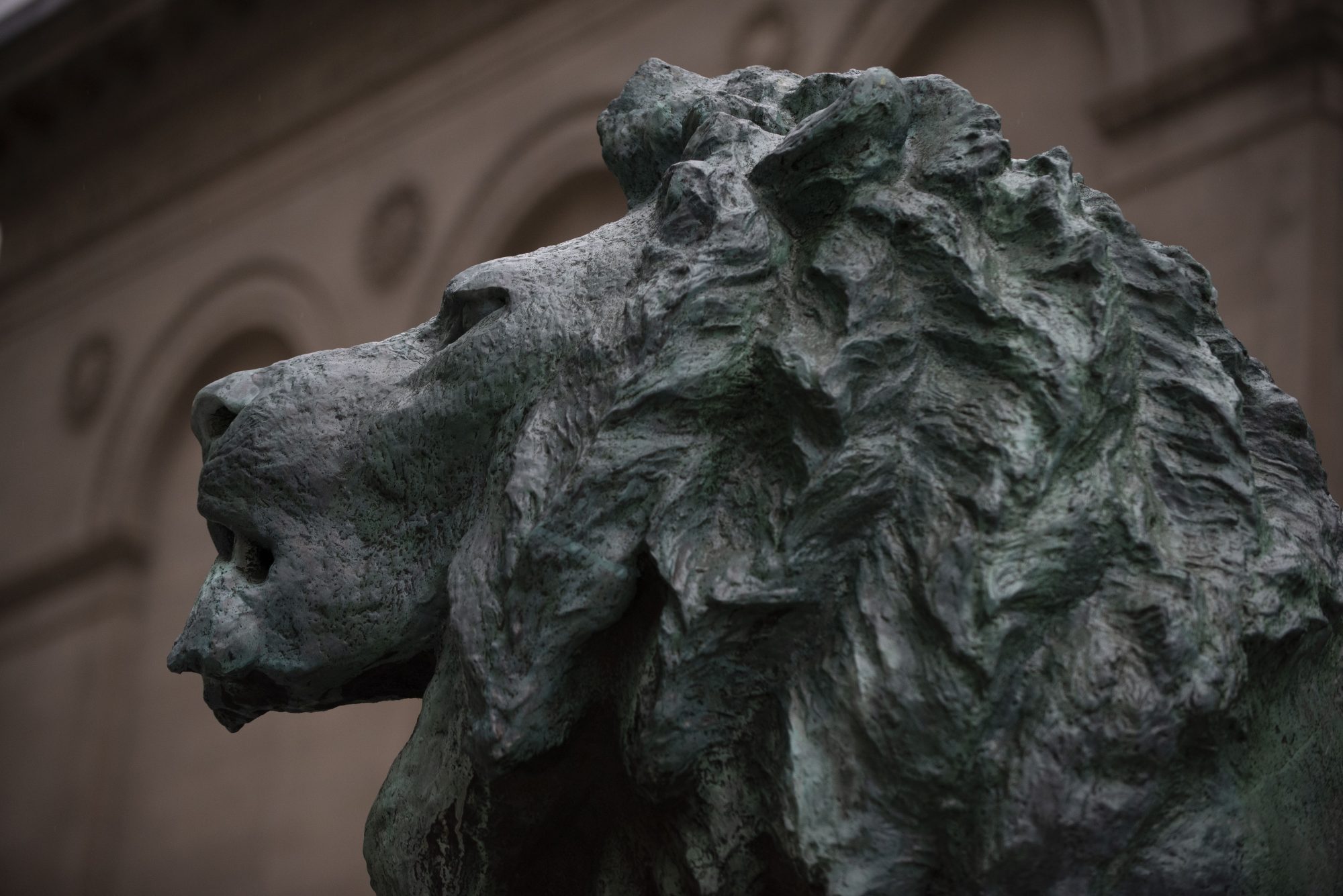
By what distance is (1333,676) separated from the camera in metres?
1.24

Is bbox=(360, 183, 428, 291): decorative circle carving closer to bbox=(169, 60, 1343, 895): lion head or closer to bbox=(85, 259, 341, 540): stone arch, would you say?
bbox=(85, 259, 341, 540): stone arch

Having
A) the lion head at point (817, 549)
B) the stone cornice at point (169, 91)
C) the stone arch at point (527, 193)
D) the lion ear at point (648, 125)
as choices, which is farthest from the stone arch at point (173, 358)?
the lion head at point (817, 549)

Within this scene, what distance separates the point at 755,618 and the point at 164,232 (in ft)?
26.8

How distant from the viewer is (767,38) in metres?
6.05

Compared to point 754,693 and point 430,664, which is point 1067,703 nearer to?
point 754,693

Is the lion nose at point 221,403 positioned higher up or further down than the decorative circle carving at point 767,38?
further down

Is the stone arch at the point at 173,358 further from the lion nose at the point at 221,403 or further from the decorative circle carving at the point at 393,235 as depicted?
the lion nose at the point at 221,403

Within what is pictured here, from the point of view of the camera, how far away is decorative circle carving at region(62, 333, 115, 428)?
28.2ft

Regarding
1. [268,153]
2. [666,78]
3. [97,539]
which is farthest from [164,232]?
[666,78]

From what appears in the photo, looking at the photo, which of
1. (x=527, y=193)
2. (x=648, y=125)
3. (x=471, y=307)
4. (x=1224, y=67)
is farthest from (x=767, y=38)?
(x=471, y=307)

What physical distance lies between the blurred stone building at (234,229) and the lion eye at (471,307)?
3671mm

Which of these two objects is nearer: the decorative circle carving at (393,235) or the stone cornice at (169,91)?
the decorative circle carving at (393,235)

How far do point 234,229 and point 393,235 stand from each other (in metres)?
1.35

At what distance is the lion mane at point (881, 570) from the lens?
103 cm
